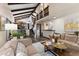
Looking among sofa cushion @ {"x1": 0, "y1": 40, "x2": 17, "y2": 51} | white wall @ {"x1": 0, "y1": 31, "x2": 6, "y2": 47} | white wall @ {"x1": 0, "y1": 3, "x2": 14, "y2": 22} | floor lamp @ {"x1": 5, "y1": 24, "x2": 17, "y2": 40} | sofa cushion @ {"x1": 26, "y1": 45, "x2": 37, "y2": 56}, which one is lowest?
sofa cushion @ {"x1": 26, "y1": 45, "x2": 37, "y2": 56}

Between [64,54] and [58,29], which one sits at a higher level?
[58,29]

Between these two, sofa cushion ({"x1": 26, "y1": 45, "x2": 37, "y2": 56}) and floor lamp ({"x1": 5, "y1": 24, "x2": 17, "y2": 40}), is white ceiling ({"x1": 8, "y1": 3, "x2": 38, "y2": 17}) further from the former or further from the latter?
sofa cushion ({"x1": 26, "y1": 45, "x2": 37, "y2": 56})

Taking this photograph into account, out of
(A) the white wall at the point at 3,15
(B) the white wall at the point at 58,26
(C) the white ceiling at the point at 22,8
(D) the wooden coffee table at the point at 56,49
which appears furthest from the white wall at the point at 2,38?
(B) the white wall at the point at 58,26

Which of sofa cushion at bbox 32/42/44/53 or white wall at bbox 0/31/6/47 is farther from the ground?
white wall at bbox 0/31/6/47

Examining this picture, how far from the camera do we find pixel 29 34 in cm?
255

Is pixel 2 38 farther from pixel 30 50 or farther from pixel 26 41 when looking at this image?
pixel 30 50

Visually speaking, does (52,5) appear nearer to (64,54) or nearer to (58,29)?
(58,29)

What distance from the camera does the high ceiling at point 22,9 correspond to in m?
2.44

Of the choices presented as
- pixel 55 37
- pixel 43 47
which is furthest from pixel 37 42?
pixel 55 37

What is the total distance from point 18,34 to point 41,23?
1.75 ft

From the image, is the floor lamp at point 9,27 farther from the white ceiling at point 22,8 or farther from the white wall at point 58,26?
the white wall at point 58,26

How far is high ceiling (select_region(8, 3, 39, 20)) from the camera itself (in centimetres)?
244

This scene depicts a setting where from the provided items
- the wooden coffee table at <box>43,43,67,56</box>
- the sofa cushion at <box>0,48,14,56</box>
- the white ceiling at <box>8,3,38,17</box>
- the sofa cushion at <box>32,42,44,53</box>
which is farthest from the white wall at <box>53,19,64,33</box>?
the sofa cushion at <box>0,48,14,56</box>

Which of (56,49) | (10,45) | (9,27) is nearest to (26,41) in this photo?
(10,45)
